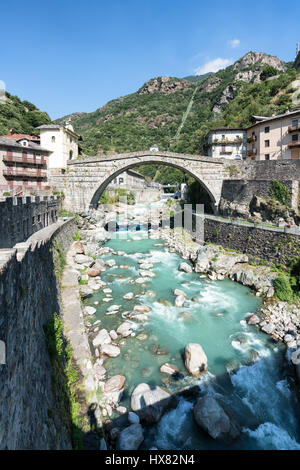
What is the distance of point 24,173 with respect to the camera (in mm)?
21344

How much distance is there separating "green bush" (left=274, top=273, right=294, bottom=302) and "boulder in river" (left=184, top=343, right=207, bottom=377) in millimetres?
5361

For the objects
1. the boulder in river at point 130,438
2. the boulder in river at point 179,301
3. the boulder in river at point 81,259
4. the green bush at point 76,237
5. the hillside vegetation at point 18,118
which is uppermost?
the hillside vegetation at point 18,118

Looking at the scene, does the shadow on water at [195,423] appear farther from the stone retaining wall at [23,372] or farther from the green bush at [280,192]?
the green bush at [280,192]

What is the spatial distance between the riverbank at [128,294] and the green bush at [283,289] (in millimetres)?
268

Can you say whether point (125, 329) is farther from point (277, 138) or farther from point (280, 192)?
point (277, 138)

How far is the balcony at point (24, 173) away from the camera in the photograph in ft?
67.6

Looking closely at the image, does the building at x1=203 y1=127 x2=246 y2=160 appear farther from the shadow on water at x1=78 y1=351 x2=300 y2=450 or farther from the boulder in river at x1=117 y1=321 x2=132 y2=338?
the shadow on water at x1=78 y1=351 x2=300 y2=450

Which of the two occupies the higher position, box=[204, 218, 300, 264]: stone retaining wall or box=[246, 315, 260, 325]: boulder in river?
box=[204, 218, 300, 264]: stone retaining wall

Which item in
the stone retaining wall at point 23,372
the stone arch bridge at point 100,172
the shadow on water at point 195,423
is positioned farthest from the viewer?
the stone arch bridge at point 100,172

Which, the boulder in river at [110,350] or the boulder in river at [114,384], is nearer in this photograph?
the boulder in river at [114,384]

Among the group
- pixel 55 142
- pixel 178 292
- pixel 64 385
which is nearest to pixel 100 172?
pixel 55 142

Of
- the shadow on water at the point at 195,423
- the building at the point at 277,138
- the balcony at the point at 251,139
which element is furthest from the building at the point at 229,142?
the shadow on water at the point at 195,423

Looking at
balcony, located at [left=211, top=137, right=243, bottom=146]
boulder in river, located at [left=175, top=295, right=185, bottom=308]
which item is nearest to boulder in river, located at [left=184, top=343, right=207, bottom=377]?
boulder in river, located at [left=175, top=295, right=185, bottom=308]

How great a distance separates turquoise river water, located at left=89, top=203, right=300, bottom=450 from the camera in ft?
16.6
